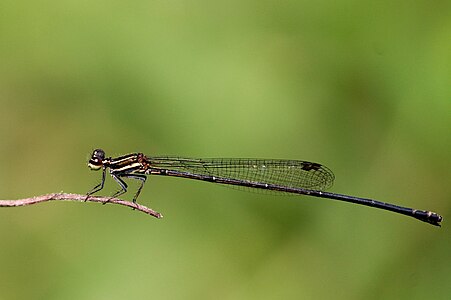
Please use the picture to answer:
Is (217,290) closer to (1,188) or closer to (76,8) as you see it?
(1,188)

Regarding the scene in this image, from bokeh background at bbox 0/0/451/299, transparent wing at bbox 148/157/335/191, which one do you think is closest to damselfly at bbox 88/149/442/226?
transparent wing at bbox 148/157/335/191

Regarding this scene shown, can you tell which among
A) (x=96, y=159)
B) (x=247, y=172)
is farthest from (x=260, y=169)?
(x=96, y=159)

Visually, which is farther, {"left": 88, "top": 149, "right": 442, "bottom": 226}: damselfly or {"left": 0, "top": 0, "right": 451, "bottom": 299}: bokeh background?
{"left": 0, "top": 0, "right": 451, "bottom": 299}: bokeh background

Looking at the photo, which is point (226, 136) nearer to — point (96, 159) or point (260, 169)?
point (260, 169)

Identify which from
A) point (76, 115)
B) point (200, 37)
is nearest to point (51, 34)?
point (76, 115)

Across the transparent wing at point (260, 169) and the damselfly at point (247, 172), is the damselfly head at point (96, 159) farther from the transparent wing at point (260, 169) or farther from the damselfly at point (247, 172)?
the transparent wing at point (260, 169)

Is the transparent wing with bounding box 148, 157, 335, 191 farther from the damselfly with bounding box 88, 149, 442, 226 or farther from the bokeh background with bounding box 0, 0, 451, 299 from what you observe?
the bokeh background with bounding box 0, 0, 451, 299
